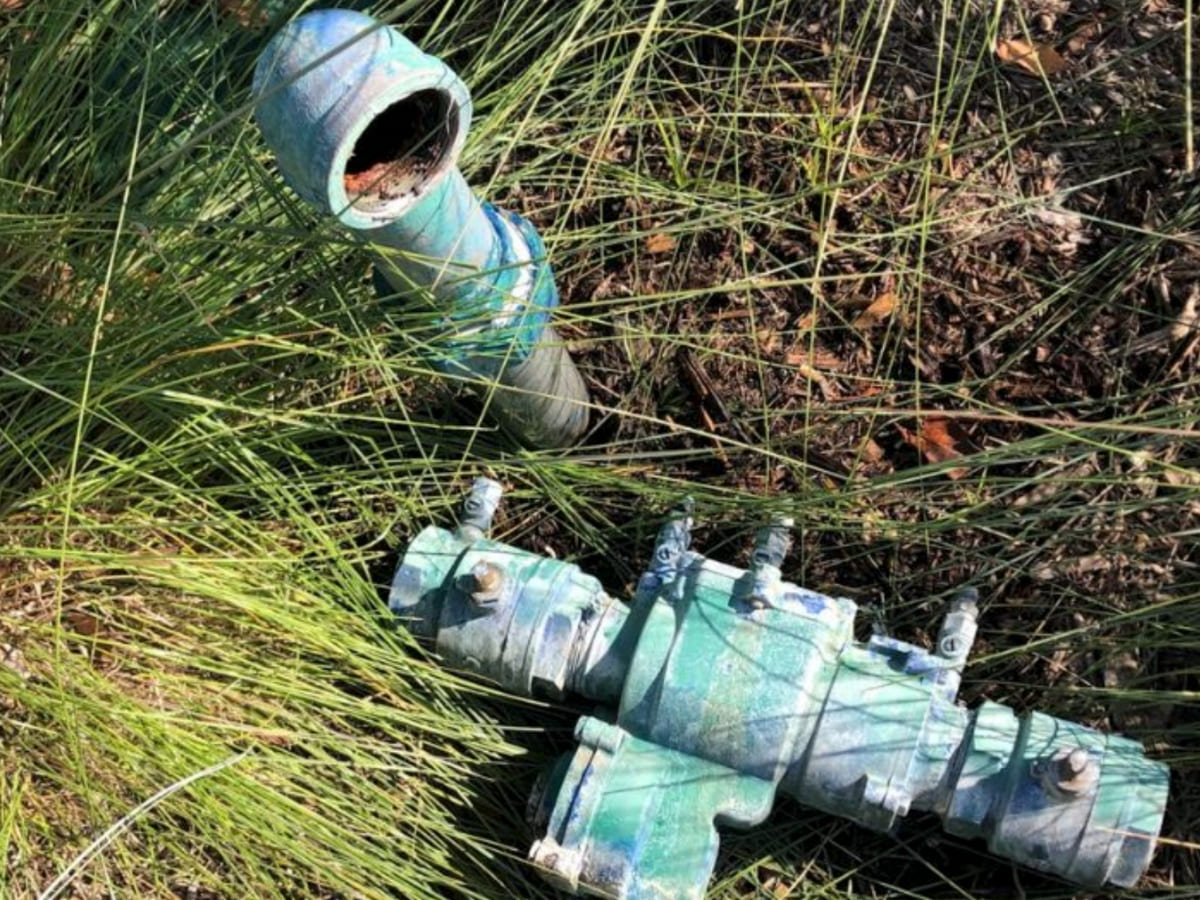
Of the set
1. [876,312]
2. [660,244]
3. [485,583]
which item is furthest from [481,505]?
[876,312]

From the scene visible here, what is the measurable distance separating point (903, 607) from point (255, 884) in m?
0.97

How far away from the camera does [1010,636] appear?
180 centimetres

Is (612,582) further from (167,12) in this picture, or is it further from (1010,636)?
(167,12)

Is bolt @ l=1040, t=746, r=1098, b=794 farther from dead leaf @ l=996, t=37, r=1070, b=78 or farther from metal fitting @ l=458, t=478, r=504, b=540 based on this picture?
dead leaf @ l=996, t=37, r=1070, b=78

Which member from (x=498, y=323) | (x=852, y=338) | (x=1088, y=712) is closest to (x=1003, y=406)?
(x=852, y=338)

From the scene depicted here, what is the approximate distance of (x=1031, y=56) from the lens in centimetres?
194

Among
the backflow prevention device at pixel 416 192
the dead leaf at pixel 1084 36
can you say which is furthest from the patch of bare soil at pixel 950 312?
the backflow prevention device at pixel 416 192

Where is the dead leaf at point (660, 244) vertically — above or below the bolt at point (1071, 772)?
above

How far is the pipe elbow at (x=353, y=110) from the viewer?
1185mm

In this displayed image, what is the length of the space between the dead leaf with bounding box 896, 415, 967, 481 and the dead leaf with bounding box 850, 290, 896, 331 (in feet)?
0.54

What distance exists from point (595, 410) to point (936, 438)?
1.67 ft

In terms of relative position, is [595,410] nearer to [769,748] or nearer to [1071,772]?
[769,748]

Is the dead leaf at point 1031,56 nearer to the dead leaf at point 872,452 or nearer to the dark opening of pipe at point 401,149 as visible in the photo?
the dead leaf at point 872,452

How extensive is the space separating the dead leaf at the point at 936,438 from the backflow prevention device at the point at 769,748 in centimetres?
36
